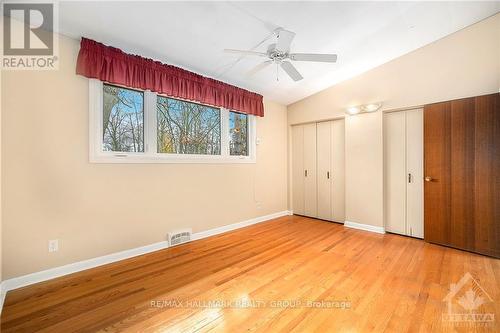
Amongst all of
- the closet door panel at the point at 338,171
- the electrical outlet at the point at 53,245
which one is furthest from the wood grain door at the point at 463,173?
the electrical outlet at the point at 53,245

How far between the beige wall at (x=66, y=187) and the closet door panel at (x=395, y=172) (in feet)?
10.9

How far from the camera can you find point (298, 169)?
197 inches

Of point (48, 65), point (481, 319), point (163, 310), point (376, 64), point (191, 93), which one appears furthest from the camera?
point (376, 64)

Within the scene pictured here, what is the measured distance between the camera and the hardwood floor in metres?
1.63

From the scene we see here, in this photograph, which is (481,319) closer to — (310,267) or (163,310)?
(310,267)

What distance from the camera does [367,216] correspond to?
12.8 ft

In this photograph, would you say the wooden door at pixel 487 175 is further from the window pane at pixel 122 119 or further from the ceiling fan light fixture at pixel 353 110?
the window pane at pixel 122 119

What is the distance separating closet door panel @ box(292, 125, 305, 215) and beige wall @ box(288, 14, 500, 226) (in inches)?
14.1

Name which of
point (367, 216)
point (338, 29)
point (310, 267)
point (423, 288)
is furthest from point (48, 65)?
point (367, 216)

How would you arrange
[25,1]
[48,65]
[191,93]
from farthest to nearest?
1. [191,93]
2. [48,65]
3. [25,1]

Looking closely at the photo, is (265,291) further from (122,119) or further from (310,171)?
(310,171)

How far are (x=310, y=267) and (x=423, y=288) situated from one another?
3.44 feet

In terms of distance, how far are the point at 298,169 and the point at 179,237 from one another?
2.97 m

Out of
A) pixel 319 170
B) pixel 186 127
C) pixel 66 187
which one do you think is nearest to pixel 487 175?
pixel 319 170
